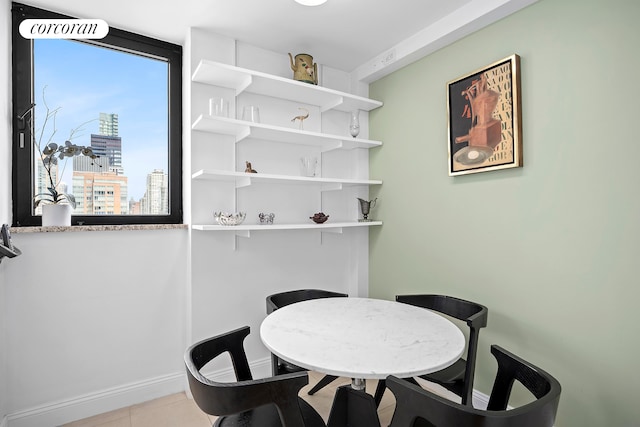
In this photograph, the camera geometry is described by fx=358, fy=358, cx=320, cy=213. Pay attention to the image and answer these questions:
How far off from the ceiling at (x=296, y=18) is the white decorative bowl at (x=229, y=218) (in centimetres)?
127

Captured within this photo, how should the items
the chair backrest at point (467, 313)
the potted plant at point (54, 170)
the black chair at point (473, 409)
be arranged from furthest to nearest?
the potted plant at point (54, 170), the chair backrest at point (467, 313), the black chair at point (473, 409)

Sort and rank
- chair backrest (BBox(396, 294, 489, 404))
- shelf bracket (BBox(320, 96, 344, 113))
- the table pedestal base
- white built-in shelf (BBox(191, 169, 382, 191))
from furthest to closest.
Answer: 1. shelf bracket (BBox(320, 96, 344, 113))
2. white built-in shelf (BBox(191, 169, 382, 191))
3. chair backrest (BBox(396, 294, 489, 404))
4. the table pedestal base

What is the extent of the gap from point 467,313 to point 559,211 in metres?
0.73

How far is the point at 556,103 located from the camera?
6.12 ft

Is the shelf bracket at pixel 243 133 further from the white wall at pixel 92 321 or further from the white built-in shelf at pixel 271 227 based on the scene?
the white wall at pixel 92 321

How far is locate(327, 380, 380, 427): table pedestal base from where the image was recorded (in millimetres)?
1428

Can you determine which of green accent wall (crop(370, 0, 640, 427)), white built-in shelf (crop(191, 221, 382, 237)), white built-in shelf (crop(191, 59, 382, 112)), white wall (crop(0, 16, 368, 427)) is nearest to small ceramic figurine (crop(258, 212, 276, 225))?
white built-in shelf (crop(191, 221, 382, 237))

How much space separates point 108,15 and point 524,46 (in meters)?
2.52

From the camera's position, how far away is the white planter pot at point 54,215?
6.88 feet

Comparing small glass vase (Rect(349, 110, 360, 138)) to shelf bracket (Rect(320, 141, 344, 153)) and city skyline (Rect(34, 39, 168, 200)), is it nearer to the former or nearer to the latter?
shelf bracket (Rect(320, 141, 344, 153))

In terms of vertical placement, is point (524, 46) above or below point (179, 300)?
above

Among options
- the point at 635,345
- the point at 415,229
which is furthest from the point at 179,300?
the point at 635,345

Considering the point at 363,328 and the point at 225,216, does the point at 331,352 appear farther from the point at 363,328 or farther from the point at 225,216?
the point at 225,216

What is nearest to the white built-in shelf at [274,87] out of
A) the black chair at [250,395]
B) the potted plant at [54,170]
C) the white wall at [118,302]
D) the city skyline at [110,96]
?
the white wall at [118,302]
